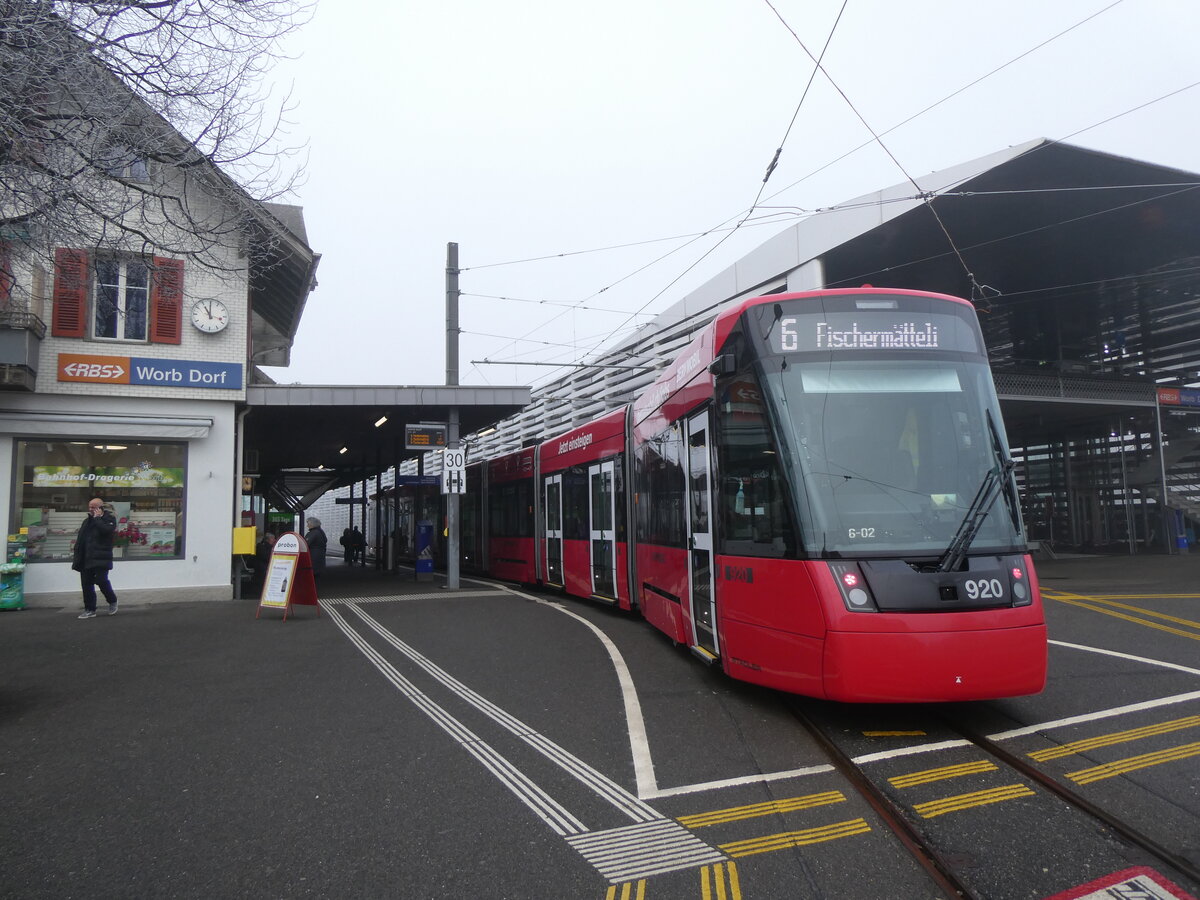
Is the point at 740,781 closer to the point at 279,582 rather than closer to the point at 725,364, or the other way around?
the point at 725,364

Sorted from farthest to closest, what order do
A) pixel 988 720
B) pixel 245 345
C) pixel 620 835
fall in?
1. pixel 245 345
2. pixel 988 720
3. pixel 620 835

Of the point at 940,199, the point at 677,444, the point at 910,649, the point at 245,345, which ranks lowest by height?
the point at 910,649

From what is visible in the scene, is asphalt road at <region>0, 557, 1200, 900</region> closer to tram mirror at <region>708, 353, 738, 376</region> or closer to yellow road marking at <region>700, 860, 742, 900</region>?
yellow road marking at <region>700, 860, 742, 900</region>

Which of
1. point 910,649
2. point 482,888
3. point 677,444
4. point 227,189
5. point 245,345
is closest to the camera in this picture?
point 482,888

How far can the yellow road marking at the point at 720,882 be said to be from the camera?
11.0 feet

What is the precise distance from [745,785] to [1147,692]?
12.7 ft

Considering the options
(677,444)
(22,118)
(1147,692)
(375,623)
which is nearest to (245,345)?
(375,623)

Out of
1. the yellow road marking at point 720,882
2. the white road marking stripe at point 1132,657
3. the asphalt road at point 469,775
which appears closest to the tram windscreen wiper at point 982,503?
the asphalt road at point 469,775

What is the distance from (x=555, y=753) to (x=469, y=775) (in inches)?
24.8

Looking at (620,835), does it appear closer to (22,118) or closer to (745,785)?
(745,785)

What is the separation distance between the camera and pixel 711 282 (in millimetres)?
24281

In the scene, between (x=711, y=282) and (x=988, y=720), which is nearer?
(x=988, y=720)

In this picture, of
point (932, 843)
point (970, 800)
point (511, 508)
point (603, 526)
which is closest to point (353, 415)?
point (511, 508)

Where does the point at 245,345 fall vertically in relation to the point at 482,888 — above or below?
above
